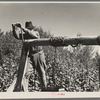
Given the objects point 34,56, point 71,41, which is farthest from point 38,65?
point 71,41

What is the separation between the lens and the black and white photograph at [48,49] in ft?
6.24

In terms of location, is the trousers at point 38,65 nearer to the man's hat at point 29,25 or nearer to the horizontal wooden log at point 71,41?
the horizontal wooden log at point 71,41

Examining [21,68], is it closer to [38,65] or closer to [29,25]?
[38,65]

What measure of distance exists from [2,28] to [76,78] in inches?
20.7

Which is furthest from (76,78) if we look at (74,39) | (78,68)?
(74,39)

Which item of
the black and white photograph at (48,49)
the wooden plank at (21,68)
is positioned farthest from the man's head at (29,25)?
the wooden plank at (21,68)

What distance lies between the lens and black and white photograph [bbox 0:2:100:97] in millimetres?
1903

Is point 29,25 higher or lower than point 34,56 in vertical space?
higher

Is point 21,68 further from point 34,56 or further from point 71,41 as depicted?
point 71,41

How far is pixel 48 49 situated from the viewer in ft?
6.29

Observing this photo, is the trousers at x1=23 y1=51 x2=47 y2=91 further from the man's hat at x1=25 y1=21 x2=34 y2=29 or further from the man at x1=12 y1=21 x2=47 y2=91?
the man's hat at x1=25 y1=21 x2=34 y2=29

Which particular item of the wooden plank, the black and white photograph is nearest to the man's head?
the black and white photograph

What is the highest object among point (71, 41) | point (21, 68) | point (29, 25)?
point (29, 25)

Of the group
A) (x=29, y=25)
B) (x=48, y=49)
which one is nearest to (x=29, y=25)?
(x=29, y=25)
